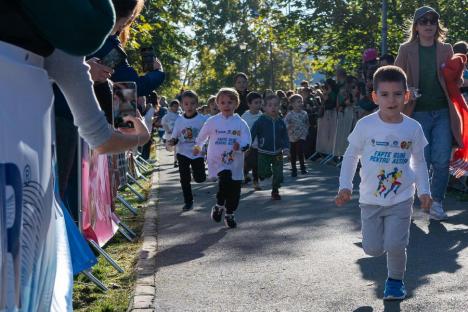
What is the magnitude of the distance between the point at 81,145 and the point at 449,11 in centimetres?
2587

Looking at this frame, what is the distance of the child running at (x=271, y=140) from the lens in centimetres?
1375

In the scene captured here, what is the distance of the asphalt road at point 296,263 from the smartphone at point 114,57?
5.06 feet

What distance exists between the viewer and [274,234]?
9203 mm

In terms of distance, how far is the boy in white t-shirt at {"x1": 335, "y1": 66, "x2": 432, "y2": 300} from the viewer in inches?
237

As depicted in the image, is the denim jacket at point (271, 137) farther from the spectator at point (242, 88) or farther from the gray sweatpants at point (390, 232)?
the gray sweatpants at point (390, 232)

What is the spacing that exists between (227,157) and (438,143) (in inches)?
95.2

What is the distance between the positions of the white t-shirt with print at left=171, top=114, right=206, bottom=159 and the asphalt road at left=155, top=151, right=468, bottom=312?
3.11 ft

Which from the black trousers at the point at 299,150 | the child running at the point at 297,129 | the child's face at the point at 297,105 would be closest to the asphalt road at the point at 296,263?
the black trousers at the point at 299,150

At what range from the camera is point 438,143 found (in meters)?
9.75

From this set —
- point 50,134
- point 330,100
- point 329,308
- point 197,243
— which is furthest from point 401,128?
point 330,100

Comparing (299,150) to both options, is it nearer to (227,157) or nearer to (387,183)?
(227,157)

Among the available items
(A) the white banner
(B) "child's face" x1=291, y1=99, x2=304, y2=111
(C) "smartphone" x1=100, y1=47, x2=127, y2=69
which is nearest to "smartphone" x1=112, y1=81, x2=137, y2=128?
(C) "smartphone" x1=100, y1=47, x2=127, y2=69

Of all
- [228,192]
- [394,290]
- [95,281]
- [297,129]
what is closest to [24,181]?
[394,290]

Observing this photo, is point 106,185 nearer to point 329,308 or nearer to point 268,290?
point 268,290
